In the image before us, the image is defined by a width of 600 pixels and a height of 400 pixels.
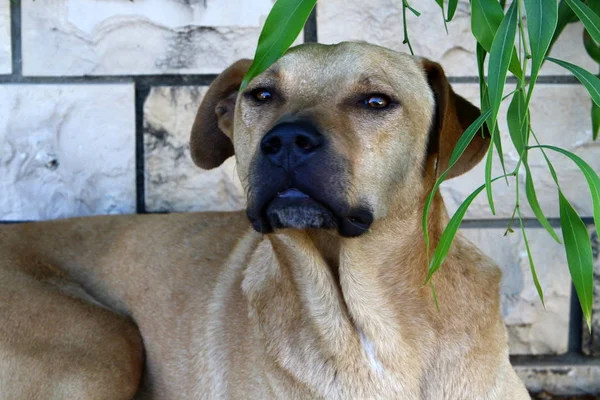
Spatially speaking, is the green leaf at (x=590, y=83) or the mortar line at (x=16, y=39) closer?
the green leaf at (x=590, y=83)

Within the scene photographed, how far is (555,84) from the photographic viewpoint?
348 centimetres

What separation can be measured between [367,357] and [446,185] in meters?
1.36

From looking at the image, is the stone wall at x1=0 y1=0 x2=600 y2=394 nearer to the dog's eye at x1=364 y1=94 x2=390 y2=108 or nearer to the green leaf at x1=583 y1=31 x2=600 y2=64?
the green leaf at x1=583 y1=31 x2=600 y2=64

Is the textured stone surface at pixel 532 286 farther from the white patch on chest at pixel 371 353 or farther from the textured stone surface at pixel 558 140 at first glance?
Answer: the white patch on chest at pixel 371 353

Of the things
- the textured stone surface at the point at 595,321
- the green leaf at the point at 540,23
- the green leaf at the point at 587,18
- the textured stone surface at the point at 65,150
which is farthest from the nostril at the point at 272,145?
the textured stone surface at the point at 595,321

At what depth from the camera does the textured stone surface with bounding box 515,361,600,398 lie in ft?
12.0

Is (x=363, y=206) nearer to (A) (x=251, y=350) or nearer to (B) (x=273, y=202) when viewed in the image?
(B) (x=273, y=202)

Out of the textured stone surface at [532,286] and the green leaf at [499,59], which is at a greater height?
the green leaf at [499,59]

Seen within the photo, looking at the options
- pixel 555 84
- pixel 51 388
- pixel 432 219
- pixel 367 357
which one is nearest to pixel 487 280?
pixel 432 219

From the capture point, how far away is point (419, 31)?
3459 mm

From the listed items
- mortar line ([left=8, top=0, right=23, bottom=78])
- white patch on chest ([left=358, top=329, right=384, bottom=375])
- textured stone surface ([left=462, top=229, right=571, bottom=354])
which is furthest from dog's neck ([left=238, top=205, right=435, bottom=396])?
mortar line ([left=8, top=0, right=23, bottom=78])

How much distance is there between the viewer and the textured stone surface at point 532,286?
11.8ft

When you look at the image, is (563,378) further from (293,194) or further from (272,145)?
(272,145)

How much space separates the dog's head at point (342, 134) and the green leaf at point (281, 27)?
329 mm
